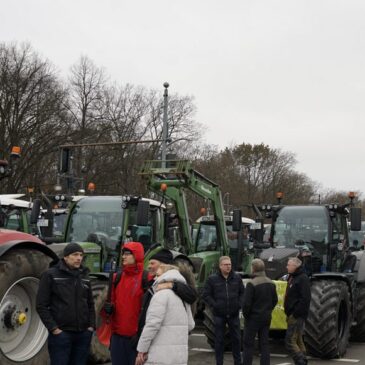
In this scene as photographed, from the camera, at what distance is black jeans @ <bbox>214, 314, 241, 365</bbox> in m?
8.90

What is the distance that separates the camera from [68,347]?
6.05 metres

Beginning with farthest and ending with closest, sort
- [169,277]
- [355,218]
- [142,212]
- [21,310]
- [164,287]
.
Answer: [355,218]
[142,212]
[21,310]
[169,277]
[164,287]

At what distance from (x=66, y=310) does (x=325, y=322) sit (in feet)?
16.8

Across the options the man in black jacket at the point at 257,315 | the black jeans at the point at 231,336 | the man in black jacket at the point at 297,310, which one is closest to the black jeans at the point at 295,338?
the man in black jacket at the point at 297,310

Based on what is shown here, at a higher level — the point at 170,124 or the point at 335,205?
the point at 170,124

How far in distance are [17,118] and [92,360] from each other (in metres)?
26.6

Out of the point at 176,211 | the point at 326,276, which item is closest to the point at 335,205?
the point at 326,276

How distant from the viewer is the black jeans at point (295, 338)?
8.72 meters

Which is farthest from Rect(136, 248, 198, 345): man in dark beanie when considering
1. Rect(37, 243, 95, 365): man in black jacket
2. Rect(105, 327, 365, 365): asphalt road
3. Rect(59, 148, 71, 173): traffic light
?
Rect(59, 148, 71, 173): traffic light

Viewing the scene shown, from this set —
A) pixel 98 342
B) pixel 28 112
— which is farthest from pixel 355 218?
pixel 28 112

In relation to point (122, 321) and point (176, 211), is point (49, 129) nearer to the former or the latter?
point (176, 211)

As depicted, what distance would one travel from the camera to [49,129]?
1377 inches

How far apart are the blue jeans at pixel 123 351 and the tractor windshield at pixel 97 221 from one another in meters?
4.84

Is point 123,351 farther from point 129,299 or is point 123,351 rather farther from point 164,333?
point 164,333
